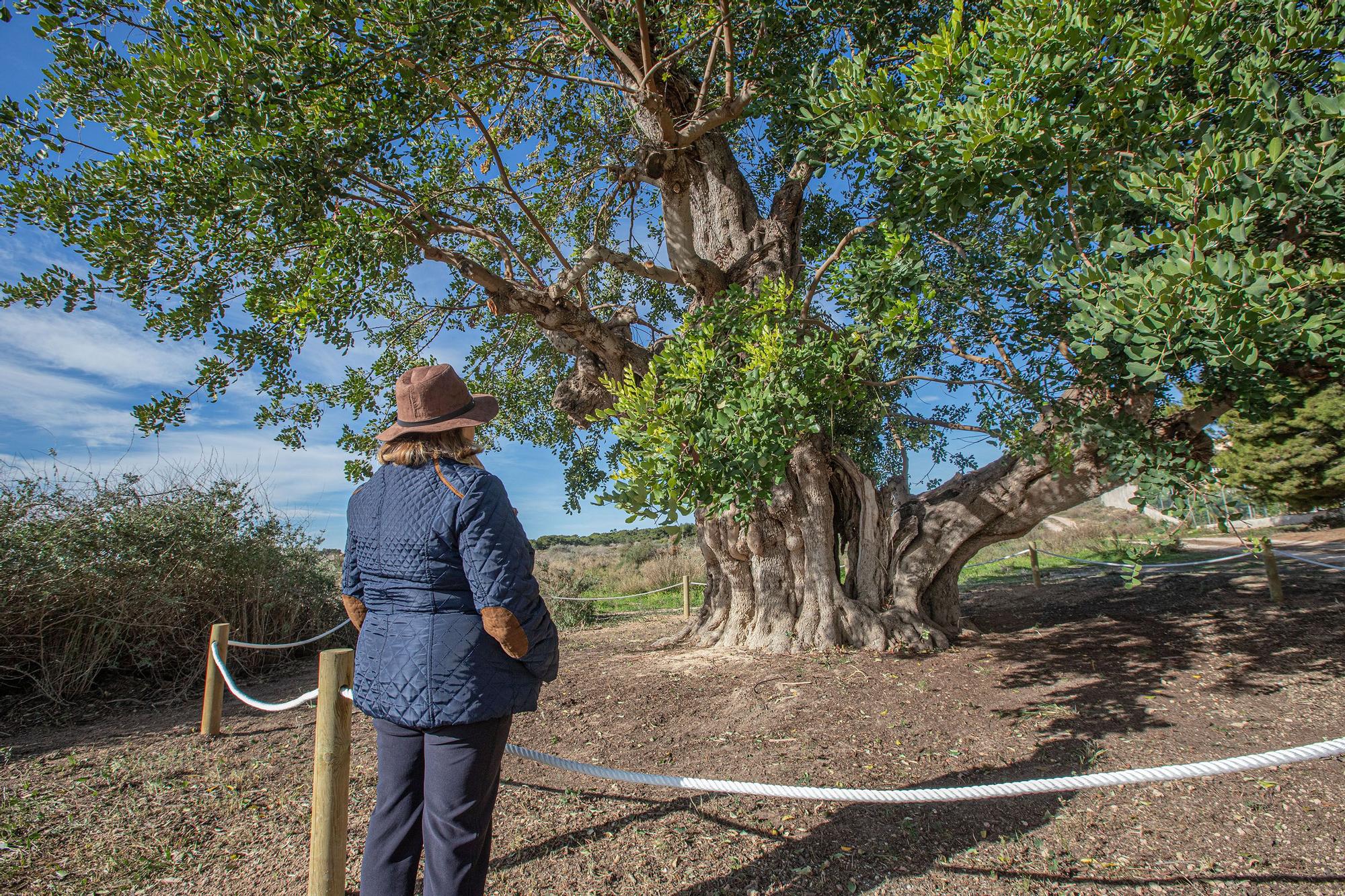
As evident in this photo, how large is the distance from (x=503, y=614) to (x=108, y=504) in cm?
691

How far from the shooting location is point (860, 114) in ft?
12.8

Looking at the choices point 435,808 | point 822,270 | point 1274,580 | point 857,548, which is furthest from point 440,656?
point 1274,580

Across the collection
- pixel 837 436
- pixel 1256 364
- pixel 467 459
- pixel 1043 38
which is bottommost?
pixel 467 459

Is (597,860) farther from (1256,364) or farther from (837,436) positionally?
(837,436)

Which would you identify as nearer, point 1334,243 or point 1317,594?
point 1334,243

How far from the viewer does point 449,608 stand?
2.03m

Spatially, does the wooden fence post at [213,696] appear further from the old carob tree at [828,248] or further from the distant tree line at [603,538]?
the distant tree line at [603,538]

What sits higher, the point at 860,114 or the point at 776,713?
the point at 860,114

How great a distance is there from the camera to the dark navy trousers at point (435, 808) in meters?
1.94

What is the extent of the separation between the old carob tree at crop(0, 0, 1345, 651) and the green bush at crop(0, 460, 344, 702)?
1325 mm

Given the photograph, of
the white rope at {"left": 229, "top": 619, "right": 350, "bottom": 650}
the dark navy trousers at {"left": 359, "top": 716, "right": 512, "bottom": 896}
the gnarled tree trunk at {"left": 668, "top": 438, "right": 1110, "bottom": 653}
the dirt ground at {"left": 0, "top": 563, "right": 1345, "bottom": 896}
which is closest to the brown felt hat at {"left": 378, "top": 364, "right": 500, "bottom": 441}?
the dark navy trousers at {"left": 359, "top": 716, "right": 512, "bottom": 896}

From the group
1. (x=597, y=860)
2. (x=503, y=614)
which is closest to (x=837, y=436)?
(x=597, y=860)

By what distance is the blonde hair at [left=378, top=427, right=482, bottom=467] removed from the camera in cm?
217

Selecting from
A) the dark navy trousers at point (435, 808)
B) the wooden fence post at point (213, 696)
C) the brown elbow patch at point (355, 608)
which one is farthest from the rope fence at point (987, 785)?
the wooden fence post at point (213, 696)
